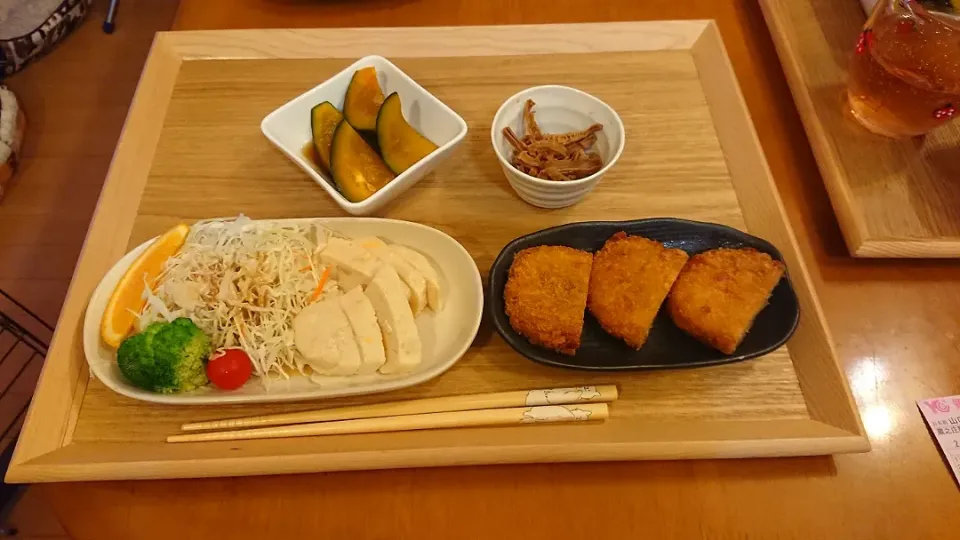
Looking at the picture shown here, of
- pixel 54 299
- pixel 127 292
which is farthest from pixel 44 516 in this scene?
pixel 127 292

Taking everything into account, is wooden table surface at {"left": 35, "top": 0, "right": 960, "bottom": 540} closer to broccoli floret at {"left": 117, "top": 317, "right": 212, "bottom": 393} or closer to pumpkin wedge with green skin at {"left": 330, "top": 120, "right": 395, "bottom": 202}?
broccoli floret at {"left": 117, "top": 317, "right": 212, "bottom": 393}

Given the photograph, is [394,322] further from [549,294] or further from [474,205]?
[474,205]

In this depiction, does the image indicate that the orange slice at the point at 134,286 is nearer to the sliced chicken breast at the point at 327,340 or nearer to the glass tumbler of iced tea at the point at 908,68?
the sliced chicken breast at the point at 327,340

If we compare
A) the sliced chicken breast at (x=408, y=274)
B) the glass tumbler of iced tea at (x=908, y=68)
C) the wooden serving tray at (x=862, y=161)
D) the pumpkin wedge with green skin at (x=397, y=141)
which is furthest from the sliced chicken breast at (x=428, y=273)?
the glass tumbler of iced tea at (x=908, y=68)

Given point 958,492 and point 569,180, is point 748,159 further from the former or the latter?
point 958,492

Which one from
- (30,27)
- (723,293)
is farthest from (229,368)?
(30,27)

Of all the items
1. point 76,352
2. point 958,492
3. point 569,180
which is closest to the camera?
point 958,492
